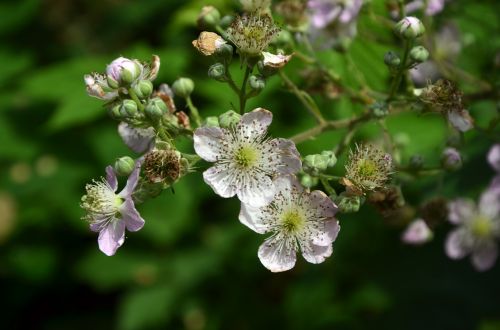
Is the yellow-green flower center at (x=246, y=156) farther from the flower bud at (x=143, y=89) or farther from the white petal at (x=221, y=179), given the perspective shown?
the flower bud at (x=143, y=89)

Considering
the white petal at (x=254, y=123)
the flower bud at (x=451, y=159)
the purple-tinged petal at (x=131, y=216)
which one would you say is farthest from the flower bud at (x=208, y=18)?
the flower bud at (x=451, y=159)

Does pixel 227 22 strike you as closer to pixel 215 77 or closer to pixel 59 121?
pixel 215 77

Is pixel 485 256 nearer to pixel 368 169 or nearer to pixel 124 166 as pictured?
pixel 368 169

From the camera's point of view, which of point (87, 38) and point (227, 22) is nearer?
point (227, 22)

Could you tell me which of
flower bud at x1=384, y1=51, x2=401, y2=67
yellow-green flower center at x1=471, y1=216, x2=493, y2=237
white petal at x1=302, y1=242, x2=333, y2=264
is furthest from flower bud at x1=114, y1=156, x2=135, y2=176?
yellow-green flower center at x1=471, y1=216, x2=493, y2=237

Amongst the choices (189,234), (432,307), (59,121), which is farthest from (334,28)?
(189,234)
